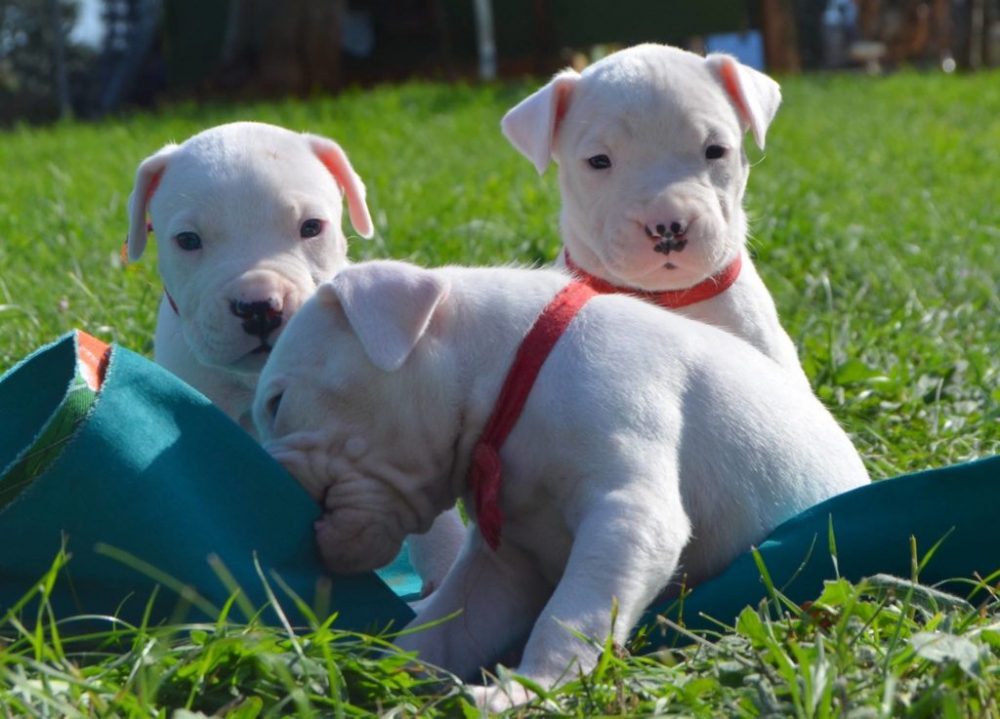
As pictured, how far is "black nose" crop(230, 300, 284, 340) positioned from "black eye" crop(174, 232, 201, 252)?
29cm

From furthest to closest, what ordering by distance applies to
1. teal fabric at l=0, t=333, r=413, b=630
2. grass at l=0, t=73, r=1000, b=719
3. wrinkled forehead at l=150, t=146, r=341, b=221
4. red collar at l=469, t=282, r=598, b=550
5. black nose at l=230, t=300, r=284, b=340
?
wrinkled forehead at l=150, t=146, r=341, b=221 → black nose at l=230, t=300, r=284, b=340 → red collar at l=469, t=282, r=598, b=550 → teal fabric at l=0, t=333, r=413, b=630 → grass at l=0, t=73, r=1000, b=719

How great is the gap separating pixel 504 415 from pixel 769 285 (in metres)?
3.46

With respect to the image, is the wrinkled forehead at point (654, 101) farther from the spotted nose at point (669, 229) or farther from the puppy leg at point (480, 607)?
the puppy leg at point (480, 607)

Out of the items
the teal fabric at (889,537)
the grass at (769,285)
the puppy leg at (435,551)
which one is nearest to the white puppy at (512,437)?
the teal fabric at (889,537)

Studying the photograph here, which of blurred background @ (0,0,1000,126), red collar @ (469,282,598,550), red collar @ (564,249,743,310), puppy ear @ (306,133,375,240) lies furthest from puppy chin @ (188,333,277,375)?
blurred background @ (0,0,1000,126)

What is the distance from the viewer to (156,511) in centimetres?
262

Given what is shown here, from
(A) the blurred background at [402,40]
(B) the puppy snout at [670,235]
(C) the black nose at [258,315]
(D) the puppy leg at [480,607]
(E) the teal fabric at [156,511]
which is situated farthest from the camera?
(A) the blurred background at [402,40]

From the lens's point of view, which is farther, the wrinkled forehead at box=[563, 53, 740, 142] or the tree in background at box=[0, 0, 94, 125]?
the tree in background at box=[0, 0, 94, 125]

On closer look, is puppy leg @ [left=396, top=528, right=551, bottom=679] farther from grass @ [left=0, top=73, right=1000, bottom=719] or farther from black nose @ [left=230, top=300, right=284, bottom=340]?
black nose @ [left=230, top=300, right=284, bottom=340]

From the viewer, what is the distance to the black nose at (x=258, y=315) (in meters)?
3.33

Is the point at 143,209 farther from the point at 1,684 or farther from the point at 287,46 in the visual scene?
the point at 287,46

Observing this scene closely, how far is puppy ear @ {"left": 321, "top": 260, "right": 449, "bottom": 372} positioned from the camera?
2.69m

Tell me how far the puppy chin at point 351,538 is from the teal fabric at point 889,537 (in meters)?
0.56

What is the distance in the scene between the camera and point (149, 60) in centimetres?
2395
